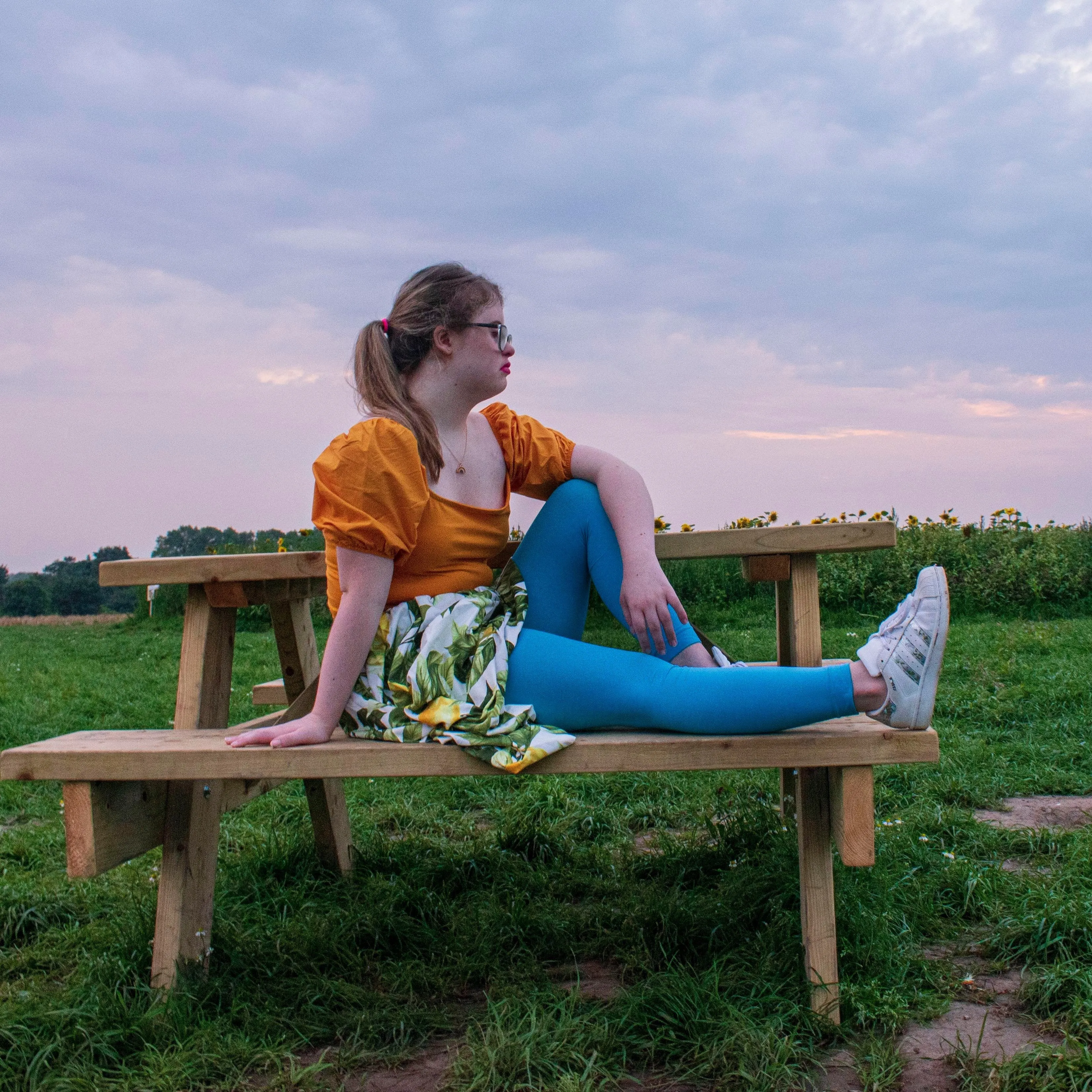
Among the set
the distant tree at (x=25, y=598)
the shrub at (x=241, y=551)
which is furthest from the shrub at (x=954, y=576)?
the distant tree at (x=25, y=598)

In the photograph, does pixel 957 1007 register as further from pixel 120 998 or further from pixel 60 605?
pixel 60 605

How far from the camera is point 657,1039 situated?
7.06 ft

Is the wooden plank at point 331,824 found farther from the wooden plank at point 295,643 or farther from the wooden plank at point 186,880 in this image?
the wooden plank at point 186,880

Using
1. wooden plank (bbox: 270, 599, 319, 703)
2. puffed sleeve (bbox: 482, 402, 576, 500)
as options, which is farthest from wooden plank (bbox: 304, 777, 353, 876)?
puffed sleeve (bbox: 482, 402, 576, 500)

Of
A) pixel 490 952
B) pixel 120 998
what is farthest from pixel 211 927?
pixel 490 952

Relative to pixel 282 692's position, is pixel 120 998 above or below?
below

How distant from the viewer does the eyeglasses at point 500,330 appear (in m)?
2.62

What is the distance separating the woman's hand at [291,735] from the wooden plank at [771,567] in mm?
1148

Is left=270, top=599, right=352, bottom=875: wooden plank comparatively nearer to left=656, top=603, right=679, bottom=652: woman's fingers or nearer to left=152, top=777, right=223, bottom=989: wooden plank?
left=152, top=777, right=223, bottom=989: wooden plank

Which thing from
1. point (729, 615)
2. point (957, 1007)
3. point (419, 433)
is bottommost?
point (957, 1007)

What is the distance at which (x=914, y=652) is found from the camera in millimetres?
2152

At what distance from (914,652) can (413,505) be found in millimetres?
1132

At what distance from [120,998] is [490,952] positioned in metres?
0.87

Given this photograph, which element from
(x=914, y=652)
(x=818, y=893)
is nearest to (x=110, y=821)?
(x=818, y=893)
